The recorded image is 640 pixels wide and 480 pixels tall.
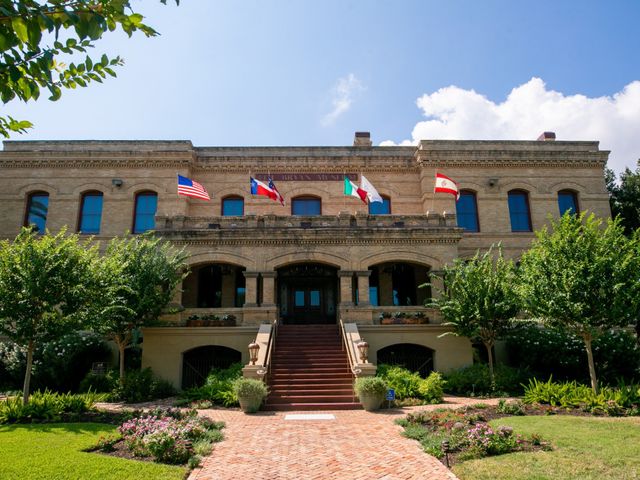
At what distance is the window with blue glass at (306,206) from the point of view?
85.0ft

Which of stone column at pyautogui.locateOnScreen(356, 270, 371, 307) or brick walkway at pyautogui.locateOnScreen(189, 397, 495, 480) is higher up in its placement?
stone column at pyautogui.locateOnScreen(356, 270, 371, 307)

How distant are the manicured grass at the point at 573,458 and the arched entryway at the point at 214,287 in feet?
51.0

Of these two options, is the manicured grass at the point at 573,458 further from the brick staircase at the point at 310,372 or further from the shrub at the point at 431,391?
the brick staircase at the point at 310,372

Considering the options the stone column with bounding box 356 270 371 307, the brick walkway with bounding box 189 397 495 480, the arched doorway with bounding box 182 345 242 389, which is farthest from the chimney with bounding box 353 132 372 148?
the brick walkway with bounding box 189 397 495 480

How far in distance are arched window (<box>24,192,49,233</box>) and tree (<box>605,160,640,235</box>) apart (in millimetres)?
32643

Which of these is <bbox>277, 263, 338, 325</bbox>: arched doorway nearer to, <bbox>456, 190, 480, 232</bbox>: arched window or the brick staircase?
the brick staircase

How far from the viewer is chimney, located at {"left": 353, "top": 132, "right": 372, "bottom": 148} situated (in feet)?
94.4

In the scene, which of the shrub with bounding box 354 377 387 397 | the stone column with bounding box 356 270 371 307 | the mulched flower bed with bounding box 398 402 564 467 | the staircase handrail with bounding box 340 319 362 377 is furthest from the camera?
the stone column with bounding box 356 270 371 307

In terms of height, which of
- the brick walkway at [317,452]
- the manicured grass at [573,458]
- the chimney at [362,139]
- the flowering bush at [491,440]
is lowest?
the brick walkway at [317,452]

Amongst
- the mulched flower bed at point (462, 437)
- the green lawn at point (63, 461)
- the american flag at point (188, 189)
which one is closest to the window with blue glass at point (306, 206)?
the american flag at point (188, 189)

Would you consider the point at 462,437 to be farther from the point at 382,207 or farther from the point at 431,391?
the point at 382,207

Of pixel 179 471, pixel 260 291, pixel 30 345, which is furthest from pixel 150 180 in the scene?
pixel 179 471

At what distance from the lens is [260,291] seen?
72.5ft

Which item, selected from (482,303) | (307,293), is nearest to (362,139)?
(307,293)
